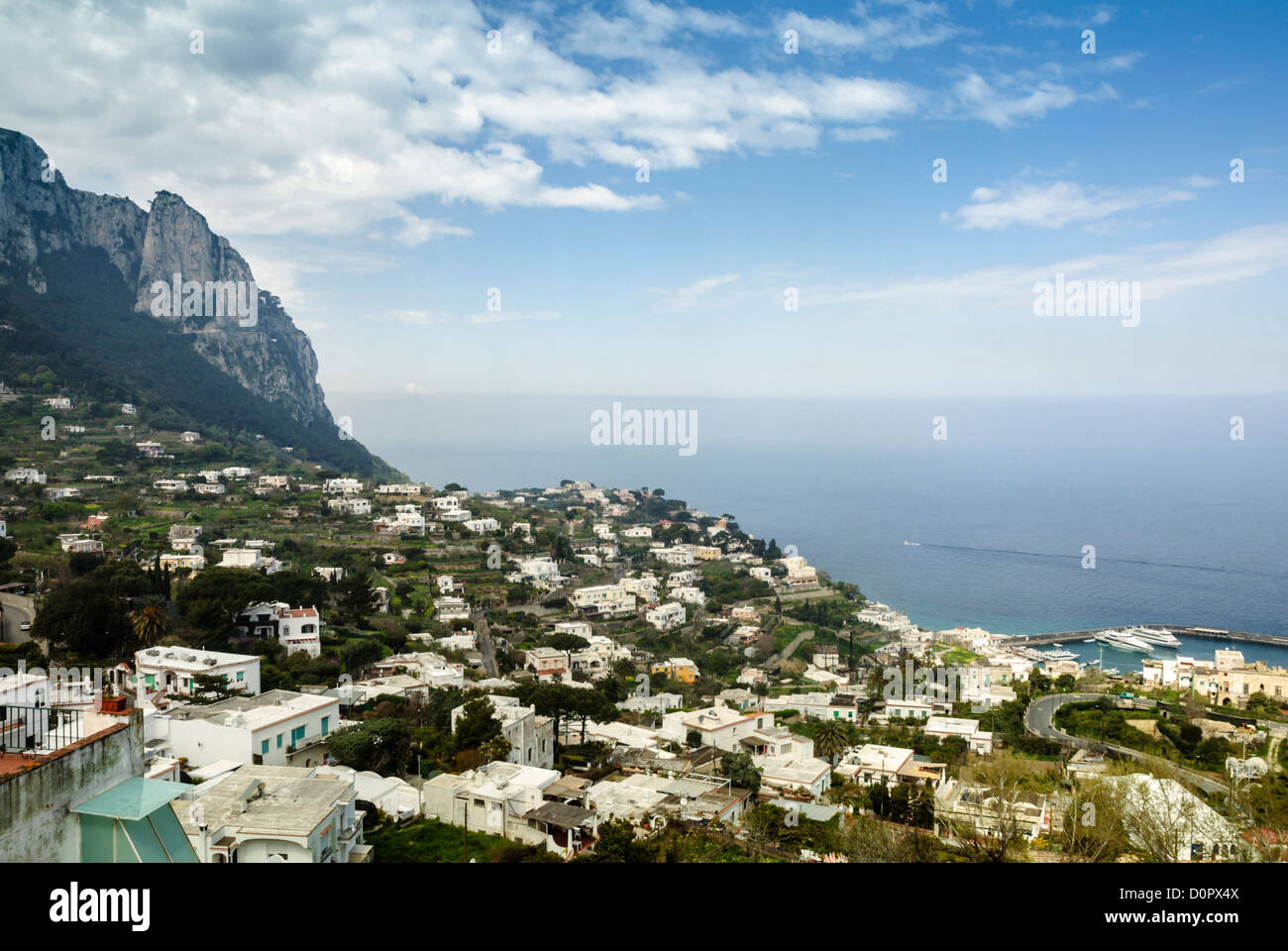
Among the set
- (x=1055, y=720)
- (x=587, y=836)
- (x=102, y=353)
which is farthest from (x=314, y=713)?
(x=102, y=353)

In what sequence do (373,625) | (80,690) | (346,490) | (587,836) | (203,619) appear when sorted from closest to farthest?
(587,836) → (80,690) → (203,619) → (373,625) → (346,490)

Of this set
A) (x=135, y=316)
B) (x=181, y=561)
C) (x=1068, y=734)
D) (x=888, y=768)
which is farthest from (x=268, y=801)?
(x=135, y=316)

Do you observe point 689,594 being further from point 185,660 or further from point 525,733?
point 185,660

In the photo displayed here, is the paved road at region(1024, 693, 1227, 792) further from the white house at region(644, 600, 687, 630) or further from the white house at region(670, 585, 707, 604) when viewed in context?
the white house at region(670, 585, 707, 604)

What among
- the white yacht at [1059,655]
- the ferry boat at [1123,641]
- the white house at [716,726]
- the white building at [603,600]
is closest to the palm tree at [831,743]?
the white house at [716,726]

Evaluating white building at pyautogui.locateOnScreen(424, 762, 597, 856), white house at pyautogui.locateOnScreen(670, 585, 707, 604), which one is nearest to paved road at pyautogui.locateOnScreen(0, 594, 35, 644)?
white building at pyautogui.locateOnScreen(424, 762, 597, 856)

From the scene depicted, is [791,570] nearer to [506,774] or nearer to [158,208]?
[506,774]

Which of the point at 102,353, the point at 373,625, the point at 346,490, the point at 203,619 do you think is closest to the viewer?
the point at 203,619
